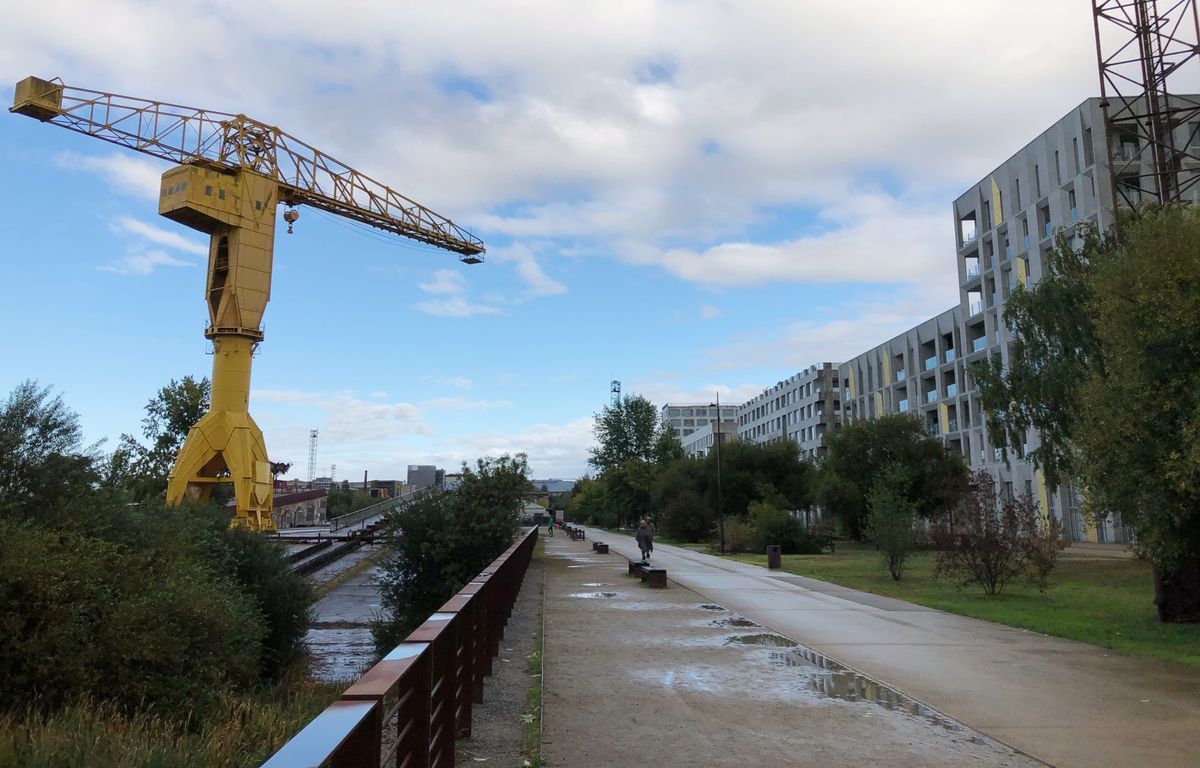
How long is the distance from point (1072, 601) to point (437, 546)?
1383cm

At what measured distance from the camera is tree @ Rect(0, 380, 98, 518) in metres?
11.0

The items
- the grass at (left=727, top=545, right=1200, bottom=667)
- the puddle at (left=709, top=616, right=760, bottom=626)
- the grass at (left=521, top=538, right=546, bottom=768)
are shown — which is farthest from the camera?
the puddle at (left=709, top=616, right=760, bottom=626)

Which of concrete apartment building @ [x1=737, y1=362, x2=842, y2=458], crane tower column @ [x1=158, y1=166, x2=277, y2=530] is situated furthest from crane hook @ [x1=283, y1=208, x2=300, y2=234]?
concrete apartment building @ [x1=737, y1=362, x2=842, y2=458]

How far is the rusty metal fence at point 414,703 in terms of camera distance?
7.43ft

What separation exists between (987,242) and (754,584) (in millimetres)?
44832

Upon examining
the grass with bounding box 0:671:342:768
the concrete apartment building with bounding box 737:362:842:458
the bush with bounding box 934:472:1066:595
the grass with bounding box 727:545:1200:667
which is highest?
→ the concrete apartment building with bounding box 737:362:842:458

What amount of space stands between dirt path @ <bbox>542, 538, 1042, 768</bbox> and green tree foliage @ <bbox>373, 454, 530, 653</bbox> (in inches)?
313

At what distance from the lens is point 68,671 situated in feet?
27.3

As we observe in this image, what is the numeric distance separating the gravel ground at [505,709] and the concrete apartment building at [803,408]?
232ft

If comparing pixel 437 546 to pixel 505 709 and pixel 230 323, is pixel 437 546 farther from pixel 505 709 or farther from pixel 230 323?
pixel 230 323

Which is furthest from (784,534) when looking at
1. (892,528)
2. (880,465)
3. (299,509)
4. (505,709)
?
(299,509)

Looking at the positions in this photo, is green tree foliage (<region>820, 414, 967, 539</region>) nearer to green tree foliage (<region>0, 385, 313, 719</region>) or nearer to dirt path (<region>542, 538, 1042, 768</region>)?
dirt path (<region>542, 538, 1042, 768</region>)

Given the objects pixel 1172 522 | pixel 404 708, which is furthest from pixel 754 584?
pixel 404 708

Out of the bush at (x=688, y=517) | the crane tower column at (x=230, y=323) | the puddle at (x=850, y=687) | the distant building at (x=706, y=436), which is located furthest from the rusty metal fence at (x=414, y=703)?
the distant building at (x=706, y=436)
